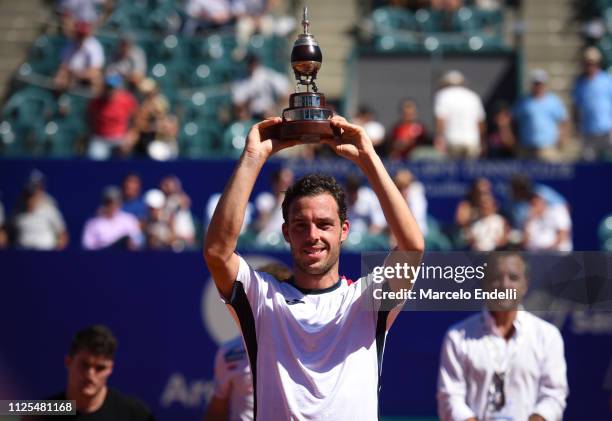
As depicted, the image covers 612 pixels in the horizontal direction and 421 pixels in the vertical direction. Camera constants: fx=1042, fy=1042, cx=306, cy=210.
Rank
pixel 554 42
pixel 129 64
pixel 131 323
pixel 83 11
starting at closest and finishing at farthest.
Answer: pixel 131 323 < pixel 129 64 < pixel 554 42 < pixel 83 11

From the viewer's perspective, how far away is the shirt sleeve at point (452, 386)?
5.04m

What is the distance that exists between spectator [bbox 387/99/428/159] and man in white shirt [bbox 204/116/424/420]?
305 inches

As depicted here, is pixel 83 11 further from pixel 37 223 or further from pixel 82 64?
pixel 37 223

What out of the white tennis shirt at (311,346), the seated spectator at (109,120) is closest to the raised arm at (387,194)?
the white tennis shirt at (311,346)

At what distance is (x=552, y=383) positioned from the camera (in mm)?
5082

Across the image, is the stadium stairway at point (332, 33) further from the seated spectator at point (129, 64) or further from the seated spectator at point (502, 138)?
the seated spectator at point (502, 138)

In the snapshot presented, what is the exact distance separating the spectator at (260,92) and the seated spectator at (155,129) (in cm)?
89

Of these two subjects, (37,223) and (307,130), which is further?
(37,223)

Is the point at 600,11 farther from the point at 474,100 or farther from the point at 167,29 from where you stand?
the point at 167,29

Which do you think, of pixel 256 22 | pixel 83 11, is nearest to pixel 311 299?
pixel 256 22

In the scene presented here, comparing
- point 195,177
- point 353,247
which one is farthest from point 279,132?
point 195,177

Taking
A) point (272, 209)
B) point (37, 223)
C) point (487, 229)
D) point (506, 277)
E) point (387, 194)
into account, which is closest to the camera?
point (387, 194)

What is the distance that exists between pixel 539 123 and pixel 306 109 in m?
8.34

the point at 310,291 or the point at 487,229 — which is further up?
the point at 487,229
